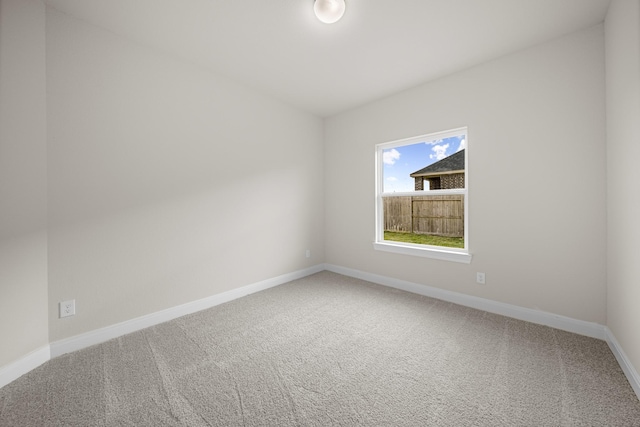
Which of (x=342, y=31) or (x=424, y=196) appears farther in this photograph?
(x=424, y=196)

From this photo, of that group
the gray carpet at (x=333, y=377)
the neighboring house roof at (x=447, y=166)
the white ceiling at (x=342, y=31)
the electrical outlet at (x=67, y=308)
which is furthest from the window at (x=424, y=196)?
the electrical outlet at (x=67, y=308)

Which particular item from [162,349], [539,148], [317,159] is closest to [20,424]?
[162,349]

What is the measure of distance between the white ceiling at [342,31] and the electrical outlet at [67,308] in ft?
7.43

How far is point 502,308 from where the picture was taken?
8.11ft

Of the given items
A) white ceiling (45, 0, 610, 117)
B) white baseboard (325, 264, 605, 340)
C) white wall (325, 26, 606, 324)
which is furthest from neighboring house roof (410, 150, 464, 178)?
white baseboard (325, 264, 605, 340)

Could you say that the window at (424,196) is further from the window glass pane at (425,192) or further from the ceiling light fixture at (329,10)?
the ceiling light fixture at (329,10)

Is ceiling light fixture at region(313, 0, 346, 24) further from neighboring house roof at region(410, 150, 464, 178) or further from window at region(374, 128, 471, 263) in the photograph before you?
neighboring house roof at region(410, 150, 464, 178)

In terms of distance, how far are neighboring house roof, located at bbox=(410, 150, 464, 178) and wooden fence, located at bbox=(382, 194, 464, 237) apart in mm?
314

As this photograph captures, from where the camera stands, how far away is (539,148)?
7.42 feet

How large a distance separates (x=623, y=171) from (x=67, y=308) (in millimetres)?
4197

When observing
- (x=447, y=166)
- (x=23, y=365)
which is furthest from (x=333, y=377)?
(x=447, y=166)

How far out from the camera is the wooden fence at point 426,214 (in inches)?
118

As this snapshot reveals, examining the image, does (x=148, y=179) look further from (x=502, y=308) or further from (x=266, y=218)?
(x=502, y=308)

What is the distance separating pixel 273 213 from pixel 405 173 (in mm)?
1925
